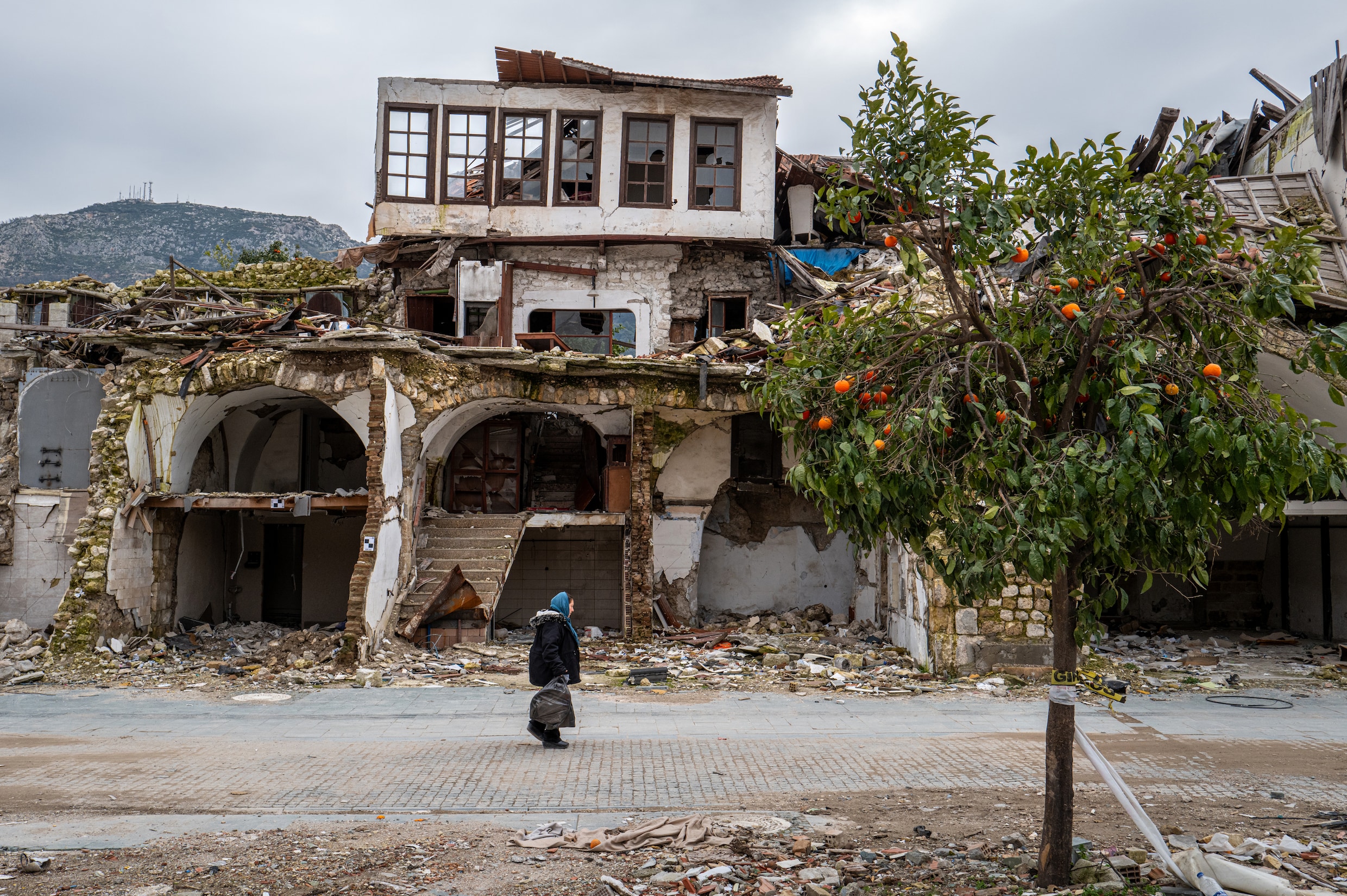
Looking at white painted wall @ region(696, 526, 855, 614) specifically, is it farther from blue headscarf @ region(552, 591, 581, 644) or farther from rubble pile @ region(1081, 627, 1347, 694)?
blue headscarf @ region(552, 591, 581, 644)

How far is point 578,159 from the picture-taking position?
18984 millimetres

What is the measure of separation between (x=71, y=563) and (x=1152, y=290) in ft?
59.4

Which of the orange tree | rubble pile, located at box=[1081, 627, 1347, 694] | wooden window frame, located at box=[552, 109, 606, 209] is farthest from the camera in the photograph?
wooden window frame, located at box=[552, 109, 606, 209]

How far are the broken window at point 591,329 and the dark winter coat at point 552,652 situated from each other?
34.4 ft

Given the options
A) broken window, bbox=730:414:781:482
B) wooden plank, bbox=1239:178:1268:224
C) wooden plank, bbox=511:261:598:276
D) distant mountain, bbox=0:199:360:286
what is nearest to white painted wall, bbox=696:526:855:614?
broken window, bbox=730:414:781:482

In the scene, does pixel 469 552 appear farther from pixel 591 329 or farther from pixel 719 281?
pixel 719 281

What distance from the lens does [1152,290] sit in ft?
16.7

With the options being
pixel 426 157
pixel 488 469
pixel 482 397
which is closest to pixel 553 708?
pixel 482 397

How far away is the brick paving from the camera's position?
23.5 ft

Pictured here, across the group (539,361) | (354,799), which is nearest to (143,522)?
(539,361)

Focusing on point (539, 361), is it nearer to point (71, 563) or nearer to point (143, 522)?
point (143, 522)

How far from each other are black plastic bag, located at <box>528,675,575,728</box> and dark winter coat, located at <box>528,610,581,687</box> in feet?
0.40

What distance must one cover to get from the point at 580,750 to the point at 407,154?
46.2ft

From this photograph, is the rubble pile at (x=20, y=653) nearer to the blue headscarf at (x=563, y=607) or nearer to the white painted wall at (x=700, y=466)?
the blue headscarf at (x=563, y=607)
